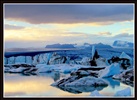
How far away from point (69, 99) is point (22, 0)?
891 millimetres

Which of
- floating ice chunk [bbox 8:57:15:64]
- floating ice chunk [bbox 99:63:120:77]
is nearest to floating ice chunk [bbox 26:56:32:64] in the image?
floating ice chunk [bbox 8:57:15:64]

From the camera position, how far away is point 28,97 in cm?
228

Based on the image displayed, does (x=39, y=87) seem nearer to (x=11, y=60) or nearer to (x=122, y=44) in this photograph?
(x=11, y=60)

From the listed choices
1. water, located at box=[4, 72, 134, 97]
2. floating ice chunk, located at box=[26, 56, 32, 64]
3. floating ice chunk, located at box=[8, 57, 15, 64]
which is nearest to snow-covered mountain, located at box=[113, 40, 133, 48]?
water, located at box=[4, 72, 134, 97]

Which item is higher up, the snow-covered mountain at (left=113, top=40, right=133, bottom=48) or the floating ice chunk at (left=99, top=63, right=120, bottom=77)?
the snow-covered mountain at (left=113, top=40, right=133, bottom=48)

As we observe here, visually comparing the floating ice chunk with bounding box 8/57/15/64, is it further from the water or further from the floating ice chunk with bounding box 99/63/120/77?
the floating ice chunk with bounding box 99/63/120/77

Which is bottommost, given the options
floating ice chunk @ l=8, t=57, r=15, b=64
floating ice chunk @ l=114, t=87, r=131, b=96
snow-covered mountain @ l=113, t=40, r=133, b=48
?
floating ice chunk @ l=114, t=87, r=131, b=96

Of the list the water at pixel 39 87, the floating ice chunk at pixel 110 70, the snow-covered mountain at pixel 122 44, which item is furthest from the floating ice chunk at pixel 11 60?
the snow-covered mountain at pixel 122 44

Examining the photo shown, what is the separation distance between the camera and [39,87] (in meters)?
2.34

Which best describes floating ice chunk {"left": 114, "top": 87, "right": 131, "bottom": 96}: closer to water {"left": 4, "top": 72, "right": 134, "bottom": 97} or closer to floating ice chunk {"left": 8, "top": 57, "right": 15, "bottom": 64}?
water {"left": 4, "top": 72, "right": 134, "bottom": 97}

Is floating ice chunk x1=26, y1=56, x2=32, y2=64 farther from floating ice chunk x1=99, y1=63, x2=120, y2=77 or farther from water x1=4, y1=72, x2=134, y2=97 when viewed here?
floating ice chunk x1=99, y1=63, x2=120, y2=77

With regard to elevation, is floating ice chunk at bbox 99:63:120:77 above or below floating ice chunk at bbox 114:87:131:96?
above

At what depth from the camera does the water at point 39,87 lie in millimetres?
2320

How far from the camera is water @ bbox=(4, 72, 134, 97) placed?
2.32m
